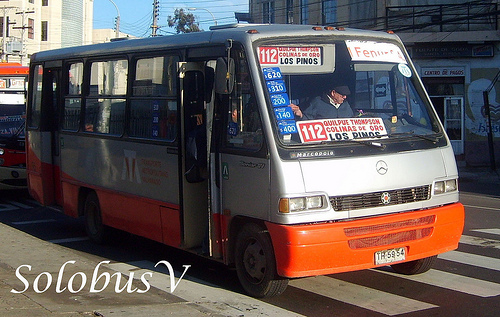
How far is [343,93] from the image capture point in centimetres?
695

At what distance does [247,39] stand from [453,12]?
22.3 m

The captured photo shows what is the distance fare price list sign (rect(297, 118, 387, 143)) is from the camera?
653 cm

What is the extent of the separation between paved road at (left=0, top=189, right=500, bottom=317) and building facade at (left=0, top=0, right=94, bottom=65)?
190 ft

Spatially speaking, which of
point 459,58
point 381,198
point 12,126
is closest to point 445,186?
point 381,198

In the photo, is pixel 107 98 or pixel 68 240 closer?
pixel 107 98

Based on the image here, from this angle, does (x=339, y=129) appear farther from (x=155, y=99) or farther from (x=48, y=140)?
(x=48, y=140)

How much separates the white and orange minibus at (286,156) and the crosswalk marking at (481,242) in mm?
2012

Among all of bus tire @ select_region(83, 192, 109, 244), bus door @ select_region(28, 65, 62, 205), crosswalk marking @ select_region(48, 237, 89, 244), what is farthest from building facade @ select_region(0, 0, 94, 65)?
bus tire @ select_region(83, 192, 109, 244)

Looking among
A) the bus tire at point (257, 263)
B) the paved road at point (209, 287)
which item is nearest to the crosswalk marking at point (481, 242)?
the paved road at point (209, 287)

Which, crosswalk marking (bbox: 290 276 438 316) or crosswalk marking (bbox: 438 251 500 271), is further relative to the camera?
crosswalk marking (bbox: 438 251 500 271)

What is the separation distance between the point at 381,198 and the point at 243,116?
5.14 feet

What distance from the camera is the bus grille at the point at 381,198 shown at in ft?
20.9

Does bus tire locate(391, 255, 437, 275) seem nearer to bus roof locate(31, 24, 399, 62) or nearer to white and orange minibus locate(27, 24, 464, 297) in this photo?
white and orange minibus locate(27, 24, 464, 297)

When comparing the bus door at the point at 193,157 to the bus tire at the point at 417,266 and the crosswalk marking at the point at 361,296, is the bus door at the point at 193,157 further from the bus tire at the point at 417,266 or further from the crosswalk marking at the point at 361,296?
the bus tire at the point at 417,266
